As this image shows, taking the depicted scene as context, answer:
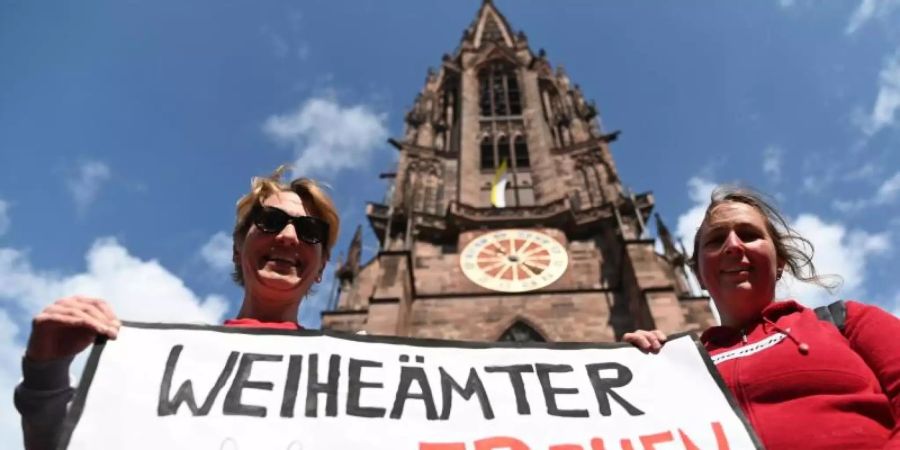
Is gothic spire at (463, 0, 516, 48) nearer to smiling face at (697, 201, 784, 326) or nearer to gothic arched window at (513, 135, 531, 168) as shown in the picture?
gothic arched window at (513, 135, 531, 168)

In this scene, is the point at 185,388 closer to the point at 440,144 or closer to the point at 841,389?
the point at 841,389

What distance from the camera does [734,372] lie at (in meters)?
1.66

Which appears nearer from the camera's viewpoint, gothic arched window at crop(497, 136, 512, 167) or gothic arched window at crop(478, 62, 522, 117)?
gothic arched window at crop(497, 136, 512, 167)

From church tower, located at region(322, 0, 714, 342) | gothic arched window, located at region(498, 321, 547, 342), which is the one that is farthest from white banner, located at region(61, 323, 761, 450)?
gothic arched window, located at region(498, 321, 547, 342)

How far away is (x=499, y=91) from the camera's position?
82.9 feet

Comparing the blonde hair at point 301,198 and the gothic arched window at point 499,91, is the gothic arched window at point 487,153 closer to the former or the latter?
the gothic arched window at point 499,91

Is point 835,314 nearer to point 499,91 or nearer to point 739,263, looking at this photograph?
point 739,263

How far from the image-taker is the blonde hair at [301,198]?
2133 millimetres

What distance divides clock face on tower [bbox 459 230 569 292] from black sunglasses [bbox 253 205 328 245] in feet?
34.9

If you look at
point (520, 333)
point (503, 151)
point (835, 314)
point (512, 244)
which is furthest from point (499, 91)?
point (835, 314)

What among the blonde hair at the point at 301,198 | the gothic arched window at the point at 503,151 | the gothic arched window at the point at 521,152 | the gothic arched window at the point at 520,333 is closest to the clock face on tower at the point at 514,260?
the gothic arched window at the point at 520,333

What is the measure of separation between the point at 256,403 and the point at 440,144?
1963 centimetres

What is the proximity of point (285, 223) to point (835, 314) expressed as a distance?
1.78 m

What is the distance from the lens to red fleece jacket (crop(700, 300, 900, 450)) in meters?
1.35
